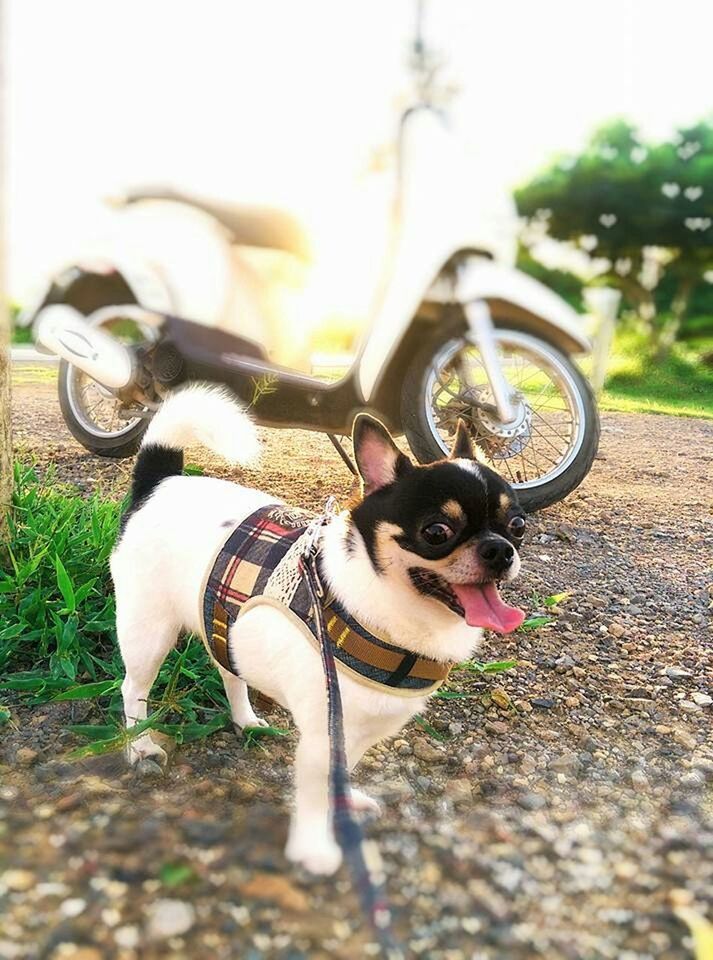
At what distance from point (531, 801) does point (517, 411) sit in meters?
0.91

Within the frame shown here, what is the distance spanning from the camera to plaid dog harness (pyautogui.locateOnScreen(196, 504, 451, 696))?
43.8 inches

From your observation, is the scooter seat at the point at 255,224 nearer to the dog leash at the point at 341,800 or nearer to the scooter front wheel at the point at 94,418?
the scooter front wheel at the point at 94,418

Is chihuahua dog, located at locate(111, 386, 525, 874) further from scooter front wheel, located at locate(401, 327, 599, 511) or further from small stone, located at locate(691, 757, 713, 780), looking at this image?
scooter front wheel, located at locate(401, 327, 599, 511)

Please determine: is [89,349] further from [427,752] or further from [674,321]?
[674,321]

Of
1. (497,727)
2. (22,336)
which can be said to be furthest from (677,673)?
(22,336)

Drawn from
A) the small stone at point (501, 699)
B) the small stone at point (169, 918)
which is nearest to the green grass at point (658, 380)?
the small stone at point (501, 699)

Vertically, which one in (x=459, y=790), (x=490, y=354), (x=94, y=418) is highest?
(x=490, y=354)

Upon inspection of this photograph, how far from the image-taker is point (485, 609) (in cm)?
106

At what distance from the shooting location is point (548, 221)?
228cm

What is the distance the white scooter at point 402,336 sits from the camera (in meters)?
1.98

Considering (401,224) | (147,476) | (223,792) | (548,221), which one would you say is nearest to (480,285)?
(401,224)

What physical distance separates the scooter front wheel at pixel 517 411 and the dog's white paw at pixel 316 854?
3.57 ft

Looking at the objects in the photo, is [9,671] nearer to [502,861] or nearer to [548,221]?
[502,861]

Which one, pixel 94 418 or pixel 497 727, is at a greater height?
pixel 94 418
